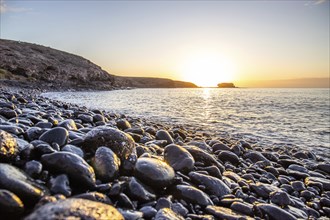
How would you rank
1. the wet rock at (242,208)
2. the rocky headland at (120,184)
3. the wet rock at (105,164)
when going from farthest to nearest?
the wet rock at (242,208), the wet rock at (105,164), the rocky headland at (120,184)

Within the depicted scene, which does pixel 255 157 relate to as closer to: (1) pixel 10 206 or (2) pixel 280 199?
(2) pixel 280 199

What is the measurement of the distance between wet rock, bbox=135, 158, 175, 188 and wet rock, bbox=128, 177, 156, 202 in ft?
0.46

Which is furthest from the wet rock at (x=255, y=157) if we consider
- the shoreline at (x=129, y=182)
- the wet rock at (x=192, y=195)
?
the wet rock at (x=192, y=195)

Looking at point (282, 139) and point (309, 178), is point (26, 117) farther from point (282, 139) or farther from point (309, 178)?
point (282, 139)

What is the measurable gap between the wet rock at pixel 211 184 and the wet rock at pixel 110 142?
107cm

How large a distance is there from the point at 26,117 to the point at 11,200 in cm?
353

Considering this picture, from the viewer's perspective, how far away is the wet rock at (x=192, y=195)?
3279 millimetres

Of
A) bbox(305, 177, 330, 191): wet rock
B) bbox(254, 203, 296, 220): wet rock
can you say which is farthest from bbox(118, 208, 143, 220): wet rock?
bbox(305, 177, 330, 191): wet rock

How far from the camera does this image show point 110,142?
3.70m

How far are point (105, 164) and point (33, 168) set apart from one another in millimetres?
814

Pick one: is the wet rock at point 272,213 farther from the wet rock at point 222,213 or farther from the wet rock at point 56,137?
the wet rock at point 56,137

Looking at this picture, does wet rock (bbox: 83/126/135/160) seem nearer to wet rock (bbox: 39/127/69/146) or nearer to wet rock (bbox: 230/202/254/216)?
wet rock (bbox: 39/127/69/146)

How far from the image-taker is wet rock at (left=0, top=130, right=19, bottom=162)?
266cm

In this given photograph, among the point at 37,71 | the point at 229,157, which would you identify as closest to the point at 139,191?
the point at 229,157
